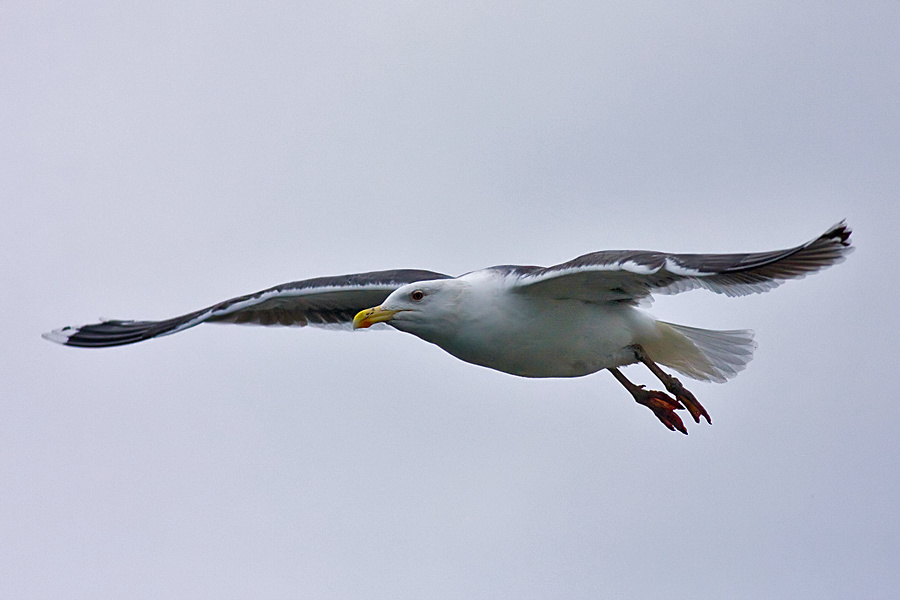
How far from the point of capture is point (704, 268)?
7312mm

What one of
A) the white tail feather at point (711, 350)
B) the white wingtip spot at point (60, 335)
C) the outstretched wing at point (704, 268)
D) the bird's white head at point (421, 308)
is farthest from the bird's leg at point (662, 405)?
the white wingtip spot at point (60, 335)

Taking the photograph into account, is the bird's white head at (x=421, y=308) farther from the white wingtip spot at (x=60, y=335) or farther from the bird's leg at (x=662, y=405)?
the white wingtip spot at (x=60, y=335)

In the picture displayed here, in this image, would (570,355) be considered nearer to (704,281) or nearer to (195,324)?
(704,281)

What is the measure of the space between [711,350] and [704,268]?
2.63 metres

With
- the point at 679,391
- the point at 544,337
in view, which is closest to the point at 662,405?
the point at 679,391

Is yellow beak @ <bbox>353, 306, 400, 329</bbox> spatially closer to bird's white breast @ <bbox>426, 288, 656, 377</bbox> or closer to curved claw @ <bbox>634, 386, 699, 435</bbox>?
bird's white breast @ <bbox>426, 288, 656, 377</bbox>

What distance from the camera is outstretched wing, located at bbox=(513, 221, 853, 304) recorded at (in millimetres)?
7160

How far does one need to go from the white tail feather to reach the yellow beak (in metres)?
2.26

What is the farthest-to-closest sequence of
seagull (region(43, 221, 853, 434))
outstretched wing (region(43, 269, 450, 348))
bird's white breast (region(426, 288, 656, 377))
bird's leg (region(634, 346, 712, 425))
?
outstretched wing (region(43, 269, 450, 348)) → bird's leg (region(634, 346, 712, 425)) → bird's white breast (region(426, 288, 656, 377)) → seagull (region(43, 221, 853, 434))

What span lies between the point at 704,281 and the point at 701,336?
2337mm

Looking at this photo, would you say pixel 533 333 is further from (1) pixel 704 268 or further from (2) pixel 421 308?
(1) pixel 704 268

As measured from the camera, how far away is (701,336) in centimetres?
977

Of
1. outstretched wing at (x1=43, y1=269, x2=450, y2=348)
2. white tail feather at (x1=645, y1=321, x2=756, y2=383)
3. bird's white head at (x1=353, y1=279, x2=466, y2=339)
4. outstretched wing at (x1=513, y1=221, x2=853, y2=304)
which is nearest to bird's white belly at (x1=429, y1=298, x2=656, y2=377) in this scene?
bird's white head at (x1=353, y1=279, x2=466, y2=339)

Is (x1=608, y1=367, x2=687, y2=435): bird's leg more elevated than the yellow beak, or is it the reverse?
the yellow beak
